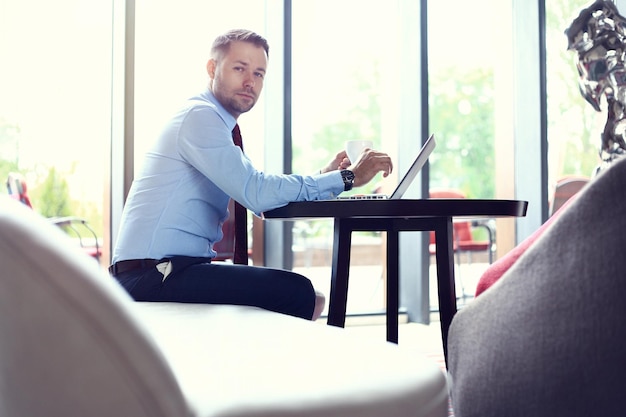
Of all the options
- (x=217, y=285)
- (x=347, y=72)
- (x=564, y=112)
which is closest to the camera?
(x=217, y=285)

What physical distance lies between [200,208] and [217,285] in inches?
13.2

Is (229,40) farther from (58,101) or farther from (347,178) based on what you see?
(58,101)

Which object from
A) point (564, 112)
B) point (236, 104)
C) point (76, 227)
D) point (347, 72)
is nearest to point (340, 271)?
point (236, 104)

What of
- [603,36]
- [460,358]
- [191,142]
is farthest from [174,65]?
[460,358]

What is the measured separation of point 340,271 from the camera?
76.3 inches

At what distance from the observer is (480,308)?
2.85 feet

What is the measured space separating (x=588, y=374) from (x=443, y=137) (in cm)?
614

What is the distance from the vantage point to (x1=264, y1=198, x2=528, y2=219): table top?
1.58m

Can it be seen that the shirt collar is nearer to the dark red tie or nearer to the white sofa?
the dark red tie

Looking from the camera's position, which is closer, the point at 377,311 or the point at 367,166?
the point at 367,166

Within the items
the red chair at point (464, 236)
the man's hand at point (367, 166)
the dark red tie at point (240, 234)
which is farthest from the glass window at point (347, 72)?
the man's hand at point (367, 166)

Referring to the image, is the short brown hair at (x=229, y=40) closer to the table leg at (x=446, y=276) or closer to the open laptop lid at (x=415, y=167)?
the open laptop lid at (x=415, y=167)

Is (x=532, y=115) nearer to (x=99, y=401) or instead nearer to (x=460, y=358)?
(x=460, y=358)

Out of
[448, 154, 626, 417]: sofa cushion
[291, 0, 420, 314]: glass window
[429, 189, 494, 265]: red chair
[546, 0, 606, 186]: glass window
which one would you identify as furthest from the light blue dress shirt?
[546, 0, 606, 186]: glass window
